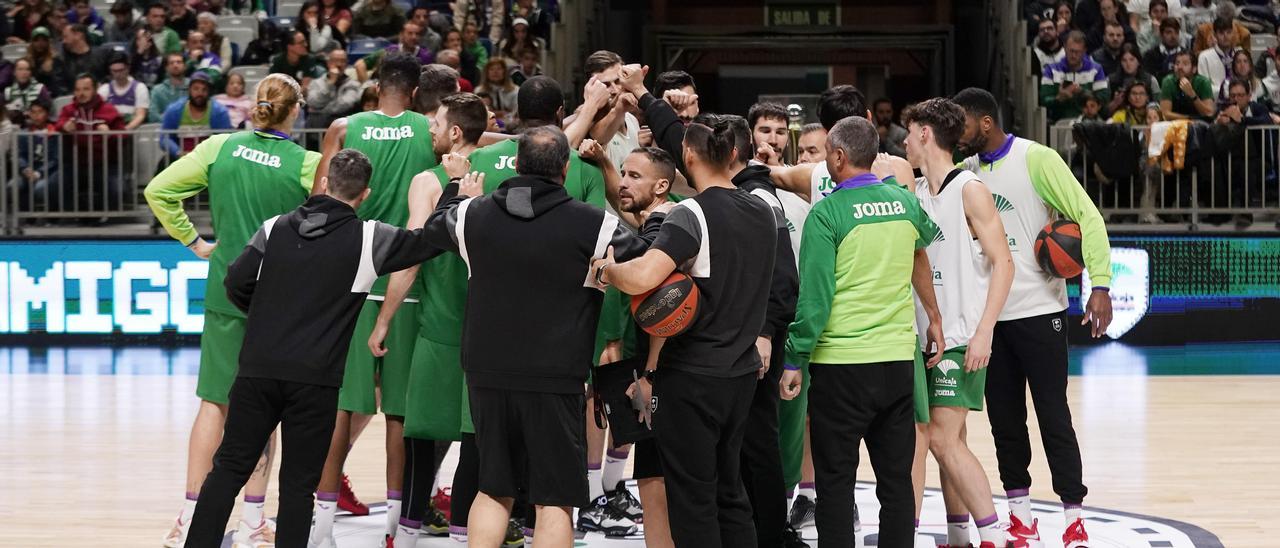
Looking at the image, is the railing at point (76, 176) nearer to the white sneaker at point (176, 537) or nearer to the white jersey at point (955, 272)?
the white sneaker at point (176, 537)

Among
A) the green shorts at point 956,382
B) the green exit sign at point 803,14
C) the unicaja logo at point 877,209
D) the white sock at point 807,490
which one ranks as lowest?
the white sock at point 807,490

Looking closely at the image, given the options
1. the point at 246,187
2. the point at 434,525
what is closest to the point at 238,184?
the point at 246,187

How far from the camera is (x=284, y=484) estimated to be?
17.5 ft

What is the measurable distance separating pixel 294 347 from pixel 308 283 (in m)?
0.23

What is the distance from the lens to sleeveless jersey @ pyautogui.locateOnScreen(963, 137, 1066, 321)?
238 inches

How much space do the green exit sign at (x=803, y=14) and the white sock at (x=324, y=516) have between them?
Result: 15.4 metres

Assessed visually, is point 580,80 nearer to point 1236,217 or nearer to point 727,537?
point 1236,217

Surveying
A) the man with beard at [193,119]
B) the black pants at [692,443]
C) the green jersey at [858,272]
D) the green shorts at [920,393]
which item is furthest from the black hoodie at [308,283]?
the man with beard at [193,119]

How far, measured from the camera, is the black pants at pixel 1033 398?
19.7ft

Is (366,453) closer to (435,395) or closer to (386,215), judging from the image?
(386,215)

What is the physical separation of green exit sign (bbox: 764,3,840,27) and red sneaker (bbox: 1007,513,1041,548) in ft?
49.2

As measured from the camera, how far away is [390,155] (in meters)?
6.28

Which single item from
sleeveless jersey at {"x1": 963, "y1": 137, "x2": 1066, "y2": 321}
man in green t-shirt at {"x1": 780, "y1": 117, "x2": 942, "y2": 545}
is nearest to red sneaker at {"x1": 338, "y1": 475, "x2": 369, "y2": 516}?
man in green t-shirt at {"x1": 780, "y1": 117, "x2": 942, "y2": 545}

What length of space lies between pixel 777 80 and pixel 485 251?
1712 centimetres
